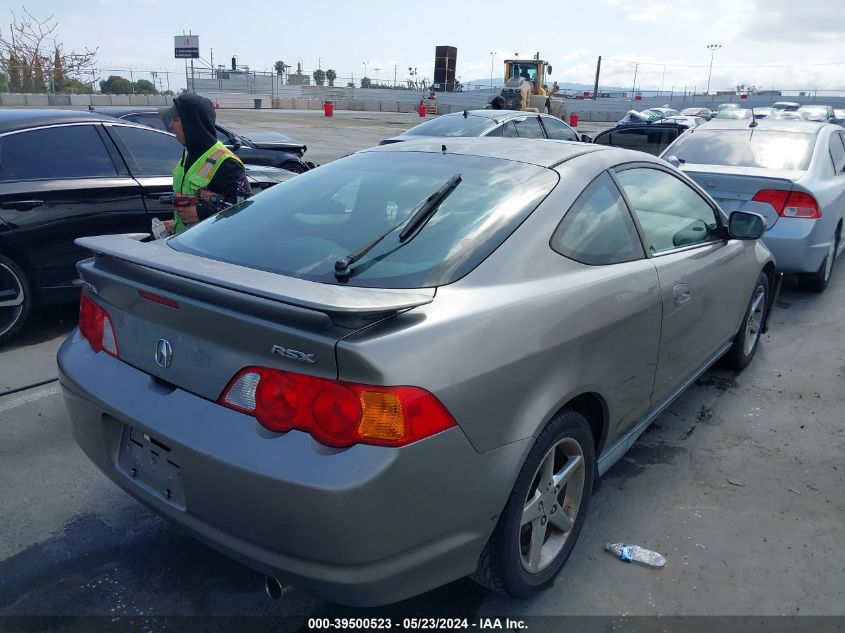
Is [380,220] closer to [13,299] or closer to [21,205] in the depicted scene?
[21,205]

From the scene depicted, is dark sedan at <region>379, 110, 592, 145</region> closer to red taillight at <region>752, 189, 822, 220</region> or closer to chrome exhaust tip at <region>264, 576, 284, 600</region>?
red taillight at <region>752, 189, 822, 220</region>

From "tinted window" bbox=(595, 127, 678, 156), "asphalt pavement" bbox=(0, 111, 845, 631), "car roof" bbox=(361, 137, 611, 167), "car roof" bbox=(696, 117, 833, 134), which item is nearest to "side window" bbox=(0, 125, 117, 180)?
"asphalt pavement" bbox=(0, 111, 845, 631)

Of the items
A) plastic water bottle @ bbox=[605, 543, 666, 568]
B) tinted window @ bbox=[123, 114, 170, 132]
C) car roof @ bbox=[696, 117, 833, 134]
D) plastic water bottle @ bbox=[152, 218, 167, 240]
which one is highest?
car roof @ bbox=[696, 117, 833, 134]

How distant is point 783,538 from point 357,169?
8.20 feet

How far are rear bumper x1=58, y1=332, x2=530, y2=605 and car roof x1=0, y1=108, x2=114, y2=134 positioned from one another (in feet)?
12.7

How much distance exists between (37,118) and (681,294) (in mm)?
4863

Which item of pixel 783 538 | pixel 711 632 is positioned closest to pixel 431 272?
pixel 711 632

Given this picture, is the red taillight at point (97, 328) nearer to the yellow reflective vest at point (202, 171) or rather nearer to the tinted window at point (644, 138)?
the yellow reflective vest at point (202, 171)

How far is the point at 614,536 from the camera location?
2977mm

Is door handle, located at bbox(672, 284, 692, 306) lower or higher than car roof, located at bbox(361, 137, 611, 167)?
lower

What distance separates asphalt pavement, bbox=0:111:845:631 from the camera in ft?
8.34

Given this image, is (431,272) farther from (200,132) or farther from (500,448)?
(200,132)

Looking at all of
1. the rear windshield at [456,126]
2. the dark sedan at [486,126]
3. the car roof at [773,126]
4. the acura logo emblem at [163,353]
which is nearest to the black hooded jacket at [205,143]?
the acura logo emblem at [163,353]

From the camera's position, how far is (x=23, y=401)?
4160mm
